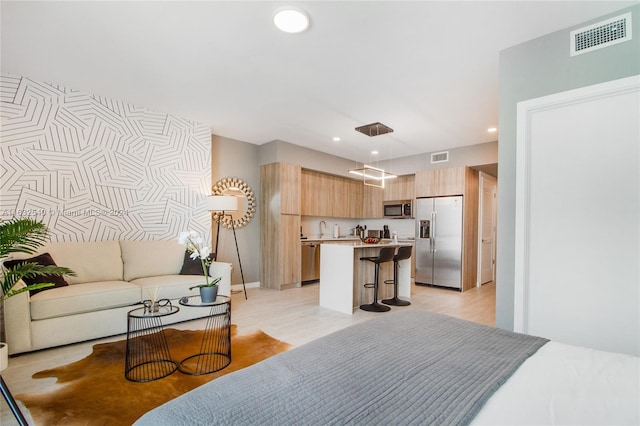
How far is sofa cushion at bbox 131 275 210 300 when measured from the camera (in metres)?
3.34

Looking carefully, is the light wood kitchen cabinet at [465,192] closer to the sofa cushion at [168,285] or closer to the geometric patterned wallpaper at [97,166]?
the geometric patterned wallpaper at [97,166]

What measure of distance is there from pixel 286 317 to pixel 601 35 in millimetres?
3974

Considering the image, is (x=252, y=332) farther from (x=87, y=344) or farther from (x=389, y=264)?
(x=389, y=264)

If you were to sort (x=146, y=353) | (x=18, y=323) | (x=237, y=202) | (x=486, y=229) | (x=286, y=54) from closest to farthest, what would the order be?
(x=18, y=323) < (x=146, y=353) < (x=286, y=54) < (x=237, y=202) < (x=486, y=229)

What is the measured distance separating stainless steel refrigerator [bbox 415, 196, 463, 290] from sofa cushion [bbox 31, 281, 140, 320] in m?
5.02

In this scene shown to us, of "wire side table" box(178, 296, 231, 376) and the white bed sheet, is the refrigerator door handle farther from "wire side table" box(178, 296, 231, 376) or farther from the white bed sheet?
the white bed sheet

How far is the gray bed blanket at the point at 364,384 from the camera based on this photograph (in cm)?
80

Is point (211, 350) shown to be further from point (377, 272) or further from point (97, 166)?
point (97, 166)

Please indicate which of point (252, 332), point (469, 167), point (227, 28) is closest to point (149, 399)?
point (252, 332)

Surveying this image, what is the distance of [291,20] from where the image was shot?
2.34 meters

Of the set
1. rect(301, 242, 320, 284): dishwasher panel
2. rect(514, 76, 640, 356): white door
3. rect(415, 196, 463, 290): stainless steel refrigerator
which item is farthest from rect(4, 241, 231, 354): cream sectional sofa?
rect(415, 196, 463, 290): stainless steel refrigerator

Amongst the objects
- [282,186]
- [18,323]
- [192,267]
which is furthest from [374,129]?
[18,323]

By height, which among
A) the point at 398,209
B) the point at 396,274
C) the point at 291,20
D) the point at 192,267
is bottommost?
the point at 396,274

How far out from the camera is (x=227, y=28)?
97.6 inches
